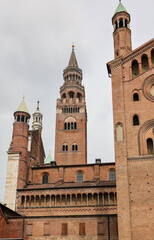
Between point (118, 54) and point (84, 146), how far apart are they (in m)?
30.1

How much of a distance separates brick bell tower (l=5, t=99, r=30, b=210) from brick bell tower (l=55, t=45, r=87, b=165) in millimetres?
12997

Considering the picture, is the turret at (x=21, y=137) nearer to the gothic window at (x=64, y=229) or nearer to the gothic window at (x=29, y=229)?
the gothic window at (x=29, y=229)

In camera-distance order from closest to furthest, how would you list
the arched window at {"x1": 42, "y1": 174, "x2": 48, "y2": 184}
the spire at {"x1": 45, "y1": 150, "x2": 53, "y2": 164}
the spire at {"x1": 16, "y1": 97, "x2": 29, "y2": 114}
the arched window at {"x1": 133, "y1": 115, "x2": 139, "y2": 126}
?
the arched window at {"x1": 133, "y1": 115, "x2": 139, "y2": 126}, the arched window at {"x1": 42, "y1": 174, "x2": 48, "y2": 184}, the spire at {"x1": 16, "y1": 97, "x2": 29, "y2": 114}, the spire at {"x1": 45, "y1": 150, "x2": 53, "y2": 164}

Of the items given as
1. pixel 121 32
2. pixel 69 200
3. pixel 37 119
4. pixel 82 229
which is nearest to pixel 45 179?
pixel 69 200

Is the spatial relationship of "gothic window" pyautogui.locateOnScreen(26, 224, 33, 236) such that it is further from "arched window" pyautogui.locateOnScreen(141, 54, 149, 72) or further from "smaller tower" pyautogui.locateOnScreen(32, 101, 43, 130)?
"smaller tower" pyautogui.locateOnScreen(32, 101, 43, 130)

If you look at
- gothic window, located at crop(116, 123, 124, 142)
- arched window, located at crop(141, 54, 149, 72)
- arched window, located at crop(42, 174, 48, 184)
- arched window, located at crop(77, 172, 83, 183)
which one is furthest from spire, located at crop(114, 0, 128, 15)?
arched window, located at crop(42, 174, 48, 184)

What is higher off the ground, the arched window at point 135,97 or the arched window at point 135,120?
the arched window at point 135,97

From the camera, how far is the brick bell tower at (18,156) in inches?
1437

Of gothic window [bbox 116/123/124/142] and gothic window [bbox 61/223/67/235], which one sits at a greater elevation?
gothic window [bbox 116/123/124/142]

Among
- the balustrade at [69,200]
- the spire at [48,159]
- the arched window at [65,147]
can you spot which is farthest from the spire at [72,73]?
the balustrade at [69,200]

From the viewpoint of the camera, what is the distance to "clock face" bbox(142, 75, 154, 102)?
2236 centimetres

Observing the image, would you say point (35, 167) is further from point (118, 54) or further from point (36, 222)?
point (118, 54)

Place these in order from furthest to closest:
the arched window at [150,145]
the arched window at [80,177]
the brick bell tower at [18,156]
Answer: the arched window at [80,177] < the brick bell tower at [18,156] < the arched window at [150,145]

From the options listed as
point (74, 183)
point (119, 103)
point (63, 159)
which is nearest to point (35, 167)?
point (74, 183)
